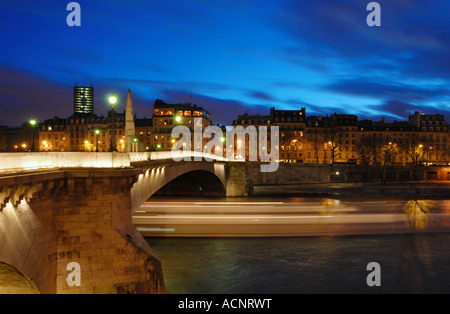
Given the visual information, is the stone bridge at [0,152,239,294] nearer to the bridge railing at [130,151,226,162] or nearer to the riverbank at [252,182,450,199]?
the bridge railing at [130,151,226,162]

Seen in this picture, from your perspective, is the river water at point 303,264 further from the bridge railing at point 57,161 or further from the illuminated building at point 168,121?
the illuminated building at point 168,121

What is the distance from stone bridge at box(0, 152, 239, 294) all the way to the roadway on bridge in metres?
18.9

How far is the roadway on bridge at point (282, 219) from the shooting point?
38.8 meters

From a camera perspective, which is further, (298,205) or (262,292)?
(298,205)

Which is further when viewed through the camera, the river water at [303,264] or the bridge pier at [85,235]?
the river water at [303,264]

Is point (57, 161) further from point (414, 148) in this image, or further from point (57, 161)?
point (414, 148)

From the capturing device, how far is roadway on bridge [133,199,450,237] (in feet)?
127

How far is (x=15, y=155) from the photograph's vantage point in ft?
43.4

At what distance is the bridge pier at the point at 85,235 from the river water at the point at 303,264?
20.8ft

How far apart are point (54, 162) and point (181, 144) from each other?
111485 millimetres

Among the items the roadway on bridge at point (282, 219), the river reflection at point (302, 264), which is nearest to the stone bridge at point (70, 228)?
the river reflection at point (302, 264)

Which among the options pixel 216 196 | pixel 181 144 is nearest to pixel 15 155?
pixel 216 196
